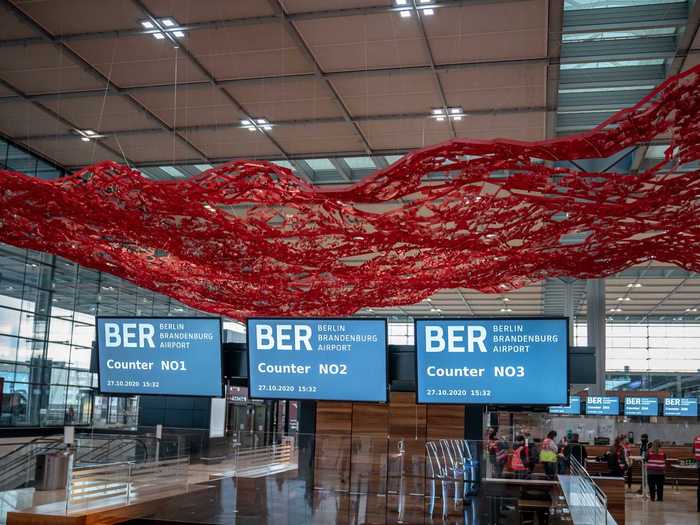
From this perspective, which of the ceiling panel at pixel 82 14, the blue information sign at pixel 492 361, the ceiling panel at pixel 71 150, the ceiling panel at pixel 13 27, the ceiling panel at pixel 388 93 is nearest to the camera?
the blue information sign at pixel 492 361

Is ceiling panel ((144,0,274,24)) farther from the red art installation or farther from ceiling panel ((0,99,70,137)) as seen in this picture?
ceiling panel ((0,99,70,137))

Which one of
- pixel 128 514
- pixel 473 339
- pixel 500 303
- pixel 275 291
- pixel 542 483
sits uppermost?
pixel 500 303

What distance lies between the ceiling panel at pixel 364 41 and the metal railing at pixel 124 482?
21.0ft

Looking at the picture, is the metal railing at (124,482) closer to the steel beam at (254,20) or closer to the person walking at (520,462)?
the person walking at (520,462)

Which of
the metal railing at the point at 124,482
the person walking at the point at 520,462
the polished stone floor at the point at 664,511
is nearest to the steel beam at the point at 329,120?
the person walking at the point at 520,462

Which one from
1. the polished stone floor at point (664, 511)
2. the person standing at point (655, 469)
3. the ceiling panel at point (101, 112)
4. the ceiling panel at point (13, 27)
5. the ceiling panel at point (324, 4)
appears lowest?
the polished stone floor at point (664, 511)

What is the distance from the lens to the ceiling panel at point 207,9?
10.7 meters

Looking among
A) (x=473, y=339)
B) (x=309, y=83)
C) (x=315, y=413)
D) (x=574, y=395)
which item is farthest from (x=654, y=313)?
(x=473, y=339)

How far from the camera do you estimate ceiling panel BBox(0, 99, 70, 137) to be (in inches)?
→ 602

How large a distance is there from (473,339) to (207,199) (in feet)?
10.4

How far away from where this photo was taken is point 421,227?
8.31 metres

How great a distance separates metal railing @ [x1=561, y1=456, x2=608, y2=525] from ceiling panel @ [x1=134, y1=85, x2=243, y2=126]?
8595 mm

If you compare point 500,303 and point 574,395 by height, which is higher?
point 500,303

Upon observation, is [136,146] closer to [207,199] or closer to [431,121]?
[431,121]
